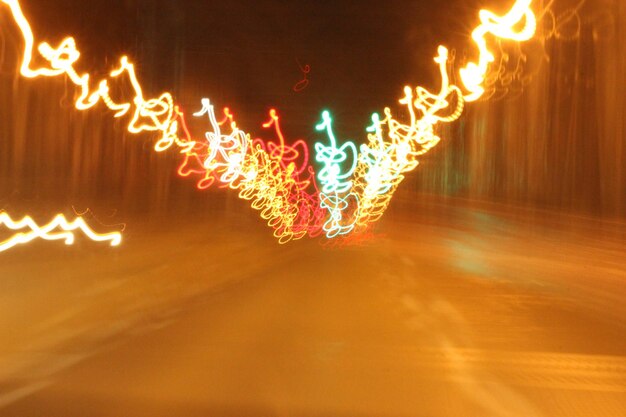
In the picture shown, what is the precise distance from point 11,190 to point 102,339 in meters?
8.52

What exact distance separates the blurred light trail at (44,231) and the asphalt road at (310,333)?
0.95ft

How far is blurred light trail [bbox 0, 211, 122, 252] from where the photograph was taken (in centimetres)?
1362

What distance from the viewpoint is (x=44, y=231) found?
14789mm

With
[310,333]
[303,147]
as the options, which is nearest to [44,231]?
[310,333]

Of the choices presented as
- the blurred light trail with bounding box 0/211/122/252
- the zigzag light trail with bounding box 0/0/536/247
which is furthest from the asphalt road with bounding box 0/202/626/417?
the zigzag light trail with bounding box 0/0/536/247

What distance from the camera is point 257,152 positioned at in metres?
35.6

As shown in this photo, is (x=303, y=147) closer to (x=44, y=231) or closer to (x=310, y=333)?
(x=44, y=231)

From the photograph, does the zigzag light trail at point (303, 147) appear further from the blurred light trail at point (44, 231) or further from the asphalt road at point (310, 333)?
the asphalt road at point (310, 333)

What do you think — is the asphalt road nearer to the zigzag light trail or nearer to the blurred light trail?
the blurred light trail

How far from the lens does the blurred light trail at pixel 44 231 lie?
1362 centimetres

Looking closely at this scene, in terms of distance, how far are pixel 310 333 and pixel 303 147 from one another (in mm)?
27586

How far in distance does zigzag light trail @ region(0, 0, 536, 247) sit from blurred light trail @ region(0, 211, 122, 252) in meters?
2.38

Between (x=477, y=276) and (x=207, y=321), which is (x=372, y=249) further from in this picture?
(x=207, y=321)

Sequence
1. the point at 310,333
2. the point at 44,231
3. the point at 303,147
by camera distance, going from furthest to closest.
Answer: the point at 303,147
the point at 44,231
the point at 310,333
